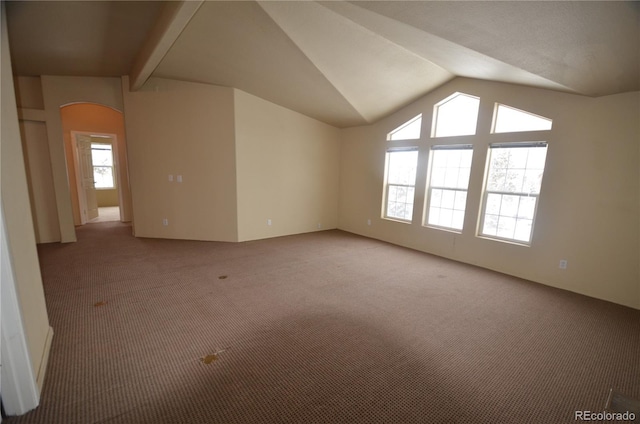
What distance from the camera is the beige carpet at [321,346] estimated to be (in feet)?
5.34

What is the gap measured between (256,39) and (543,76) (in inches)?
129

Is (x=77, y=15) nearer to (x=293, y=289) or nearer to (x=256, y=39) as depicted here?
(x=256, y=39)

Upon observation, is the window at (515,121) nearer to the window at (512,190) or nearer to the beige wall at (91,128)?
the window at (512,190)

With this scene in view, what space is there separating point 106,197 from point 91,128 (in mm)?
3461

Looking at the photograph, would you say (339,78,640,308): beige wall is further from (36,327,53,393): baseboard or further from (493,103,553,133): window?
(36,327,53,393): baseboard

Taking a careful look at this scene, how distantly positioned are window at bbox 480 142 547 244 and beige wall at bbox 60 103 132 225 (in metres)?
7.07

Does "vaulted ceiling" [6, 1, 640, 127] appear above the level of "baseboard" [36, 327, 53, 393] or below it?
above

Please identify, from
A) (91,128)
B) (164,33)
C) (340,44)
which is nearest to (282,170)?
(340,44)

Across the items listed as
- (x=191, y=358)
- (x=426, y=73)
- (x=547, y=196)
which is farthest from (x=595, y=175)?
(x=191, y=358)

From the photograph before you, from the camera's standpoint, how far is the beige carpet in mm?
1627

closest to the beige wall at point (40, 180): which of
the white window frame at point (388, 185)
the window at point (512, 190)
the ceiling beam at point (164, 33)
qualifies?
the ceiling beam at point (164, 33)

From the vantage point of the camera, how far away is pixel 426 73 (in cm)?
390

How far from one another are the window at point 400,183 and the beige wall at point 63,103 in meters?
5.27

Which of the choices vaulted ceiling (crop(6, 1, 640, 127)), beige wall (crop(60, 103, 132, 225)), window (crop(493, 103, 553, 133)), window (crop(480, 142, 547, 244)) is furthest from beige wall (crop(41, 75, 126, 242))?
window (crop(480, 142, 547, 244))
